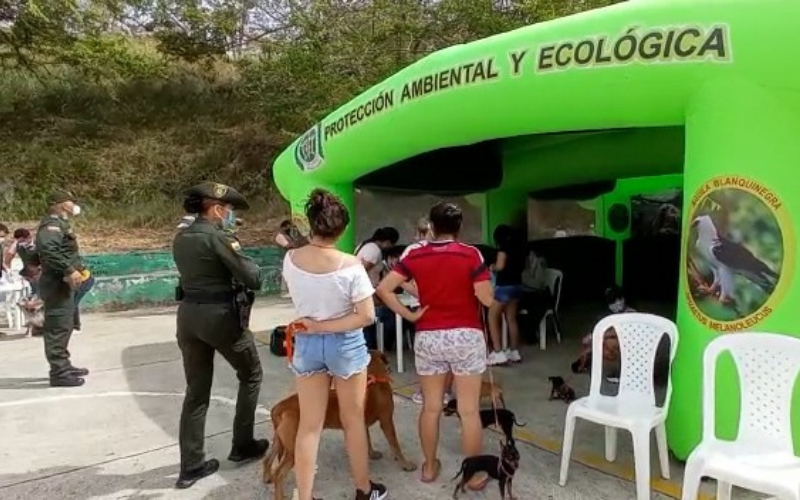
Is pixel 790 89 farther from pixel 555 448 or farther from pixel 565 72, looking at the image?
pixel 555 448

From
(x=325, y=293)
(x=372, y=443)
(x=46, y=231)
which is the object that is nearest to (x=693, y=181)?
(x=325, y=293)

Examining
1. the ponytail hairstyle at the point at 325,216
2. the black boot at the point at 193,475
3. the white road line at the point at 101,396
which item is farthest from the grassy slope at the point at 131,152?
the ponytail hairstyle at the point at 325,216

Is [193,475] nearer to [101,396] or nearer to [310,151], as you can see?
[101,396]

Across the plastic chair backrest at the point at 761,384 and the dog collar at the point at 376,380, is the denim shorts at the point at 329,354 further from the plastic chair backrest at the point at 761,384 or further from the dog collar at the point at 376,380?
the plastic chair backrest at the point at 761,384

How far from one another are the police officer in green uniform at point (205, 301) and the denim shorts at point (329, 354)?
2.15 feet

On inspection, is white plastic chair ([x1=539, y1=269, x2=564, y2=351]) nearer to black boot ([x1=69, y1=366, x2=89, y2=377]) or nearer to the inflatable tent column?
the inflatable tent column

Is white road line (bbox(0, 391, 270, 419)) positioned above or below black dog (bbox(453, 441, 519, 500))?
below

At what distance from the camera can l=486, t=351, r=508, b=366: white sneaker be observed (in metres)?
6.07

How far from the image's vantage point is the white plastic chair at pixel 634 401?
10.8 ft

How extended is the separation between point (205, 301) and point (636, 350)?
244cm

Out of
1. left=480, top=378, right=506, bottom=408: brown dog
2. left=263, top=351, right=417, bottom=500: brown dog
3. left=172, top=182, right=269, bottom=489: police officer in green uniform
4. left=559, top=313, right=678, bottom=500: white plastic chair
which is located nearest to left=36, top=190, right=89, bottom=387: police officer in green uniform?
left=172, top=182, right=269, bottom=489: police officer in green uniform

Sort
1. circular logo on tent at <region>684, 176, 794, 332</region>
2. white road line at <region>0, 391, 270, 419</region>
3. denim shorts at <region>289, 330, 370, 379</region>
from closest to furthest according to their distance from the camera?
denim shorts at <region>289, 330, 370, 379</region> → circular logo on tent at <region>684, 176, 794, 332</region> → white road line at <region>0, 391, 270, 419</region>

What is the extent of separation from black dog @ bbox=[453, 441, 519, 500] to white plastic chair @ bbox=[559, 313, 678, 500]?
0.34 metres

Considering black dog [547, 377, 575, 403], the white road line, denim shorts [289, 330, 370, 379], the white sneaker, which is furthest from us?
the white sneaker
